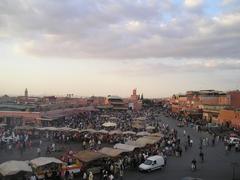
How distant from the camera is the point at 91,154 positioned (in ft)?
80.9

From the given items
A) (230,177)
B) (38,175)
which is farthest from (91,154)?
(230,177)

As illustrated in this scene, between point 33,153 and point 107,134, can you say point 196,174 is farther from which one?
point 107,134

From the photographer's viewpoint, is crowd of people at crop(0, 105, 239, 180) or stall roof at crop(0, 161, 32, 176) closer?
stall roof at crop(0, 161, 32, 176)

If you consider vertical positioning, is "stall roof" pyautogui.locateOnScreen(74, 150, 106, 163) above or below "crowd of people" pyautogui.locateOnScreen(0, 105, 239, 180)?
above

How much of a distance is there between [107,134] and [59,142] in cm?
533

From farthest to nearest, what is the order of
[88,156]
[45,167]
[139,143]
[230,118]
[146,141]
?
[230,118] → [146,141] → [139,143] → [88,156] → [45,167]

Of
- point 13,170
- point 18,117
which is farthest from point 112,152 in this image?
point 18,117

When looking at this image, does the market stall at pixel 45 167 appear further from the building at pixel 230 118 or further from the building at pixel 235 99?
the building at pixel 235 99

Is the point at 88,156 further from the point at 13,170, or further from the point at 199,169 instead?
the point at 199,169

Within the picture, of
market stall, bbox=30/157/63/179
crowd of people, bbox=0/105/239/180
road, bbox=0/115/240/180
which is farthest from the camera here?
crowd of people, bbox=0/105/239/180

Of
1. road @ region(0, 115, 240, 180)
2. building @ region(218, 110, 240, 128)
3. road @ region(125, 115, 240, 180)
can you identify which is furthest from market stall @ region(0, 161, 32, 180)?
building @ region(218, 110, 240, 128)

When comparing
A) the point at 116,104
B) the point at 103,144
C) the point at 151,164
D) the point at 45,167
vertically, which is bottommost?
the point at 103,144

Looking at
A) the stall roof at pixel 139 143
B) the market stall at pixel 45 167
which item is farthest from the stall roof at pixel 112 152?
the market stall at pixel 45 167

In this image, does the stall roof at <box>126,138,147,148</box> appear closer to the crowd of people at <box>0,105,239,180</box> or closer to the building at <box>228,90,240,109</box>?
the crowd of people at <box>0,105,239,180</box>
